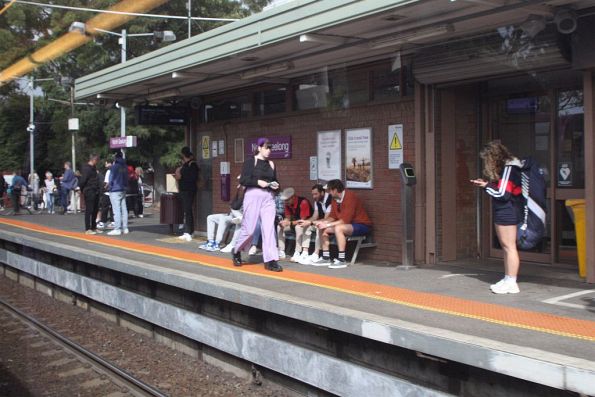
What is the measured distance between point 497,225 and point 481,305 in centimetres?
97

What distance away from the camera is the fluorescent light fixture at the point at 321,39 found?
24.5 feet

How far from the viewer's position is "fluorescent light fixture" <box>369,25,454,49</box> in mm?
6953

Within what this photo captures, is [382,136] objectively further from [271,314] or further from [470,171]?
[271,314]

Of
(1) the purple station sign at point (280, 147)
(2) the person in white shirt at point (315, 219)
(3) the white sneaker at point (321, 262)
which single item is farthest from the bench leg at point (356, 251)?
(1) the purple station sign at point (280, 147)

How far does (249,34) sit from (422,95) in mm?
2380

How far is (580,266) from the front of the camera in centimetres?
689

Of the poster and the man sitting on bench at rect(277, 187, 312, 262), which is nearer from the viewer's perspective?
the man sitting on bench at rect(277, 187, 312, 262)

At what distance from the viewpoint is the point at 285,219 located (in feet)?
32.0

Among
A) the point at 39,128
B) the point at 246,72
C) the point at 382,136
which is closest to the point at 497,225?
the point at 382,136

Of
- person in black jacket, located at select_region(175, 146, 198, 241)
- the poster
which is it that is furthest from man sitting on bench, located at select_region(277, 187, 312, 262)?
the poster

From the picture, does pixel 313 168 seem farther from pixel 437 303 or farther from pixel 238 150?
pixel 437 303

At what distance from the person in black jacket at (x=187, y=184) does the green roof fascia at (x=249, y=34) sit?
1.79 m

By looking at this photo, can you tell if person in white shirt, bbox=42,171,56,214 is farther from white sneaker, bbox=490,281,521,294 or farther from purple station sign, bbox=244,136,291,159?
white sneaker, bbox=490,281,521,294

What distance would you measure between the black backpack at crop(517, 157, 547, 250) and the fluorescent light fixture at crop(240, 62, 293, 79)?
408cm
